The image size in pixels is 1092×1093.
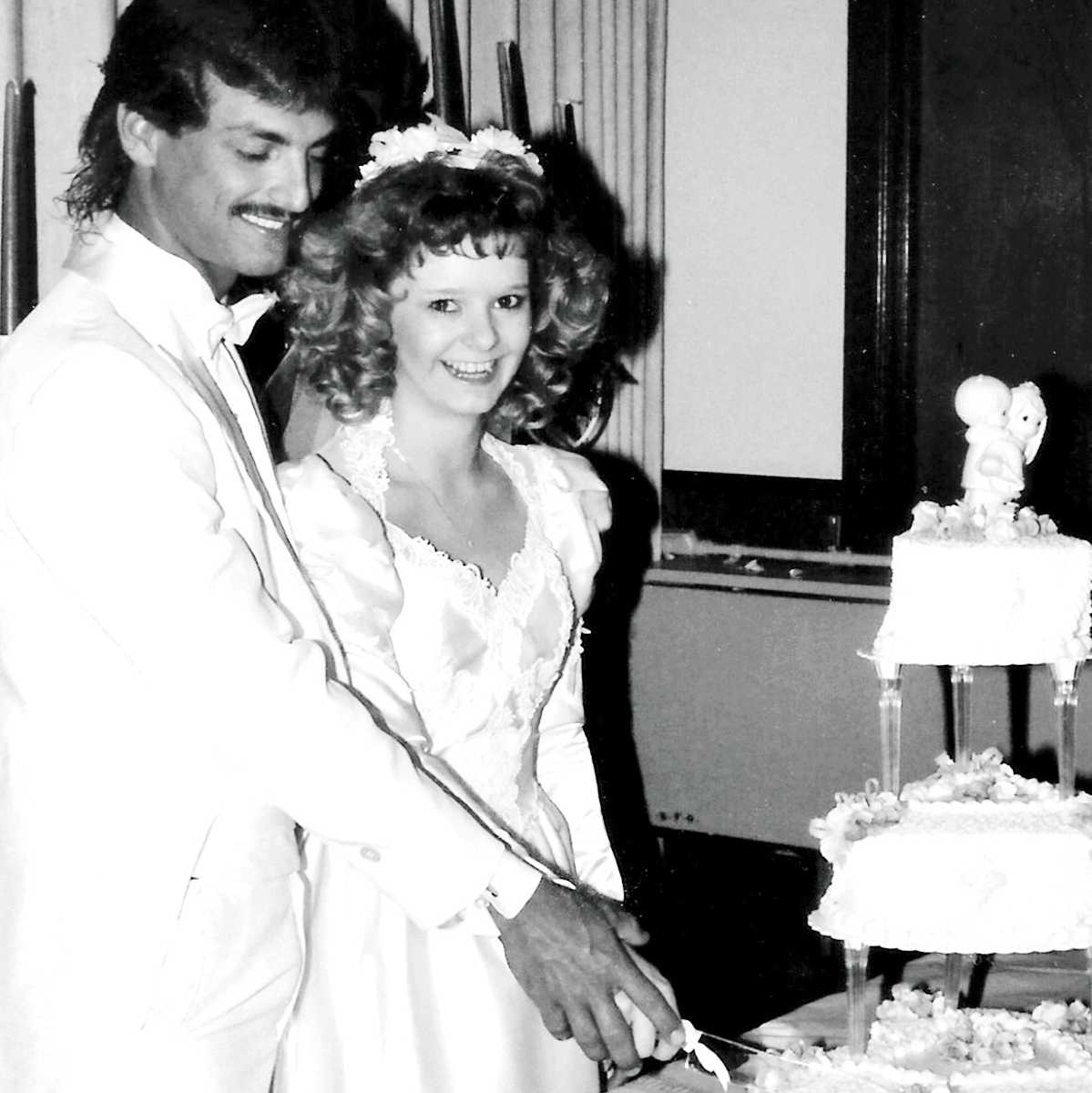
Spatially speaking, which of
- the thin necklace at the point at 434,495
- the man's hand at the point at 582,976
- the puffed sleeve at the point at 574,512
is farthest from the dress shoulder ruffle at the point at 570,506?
the man's hand at the point at 582,976

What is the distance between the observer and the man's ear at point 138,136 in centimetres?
194

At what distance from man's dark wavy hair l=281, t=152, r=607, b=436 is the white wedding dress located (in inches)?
4.0

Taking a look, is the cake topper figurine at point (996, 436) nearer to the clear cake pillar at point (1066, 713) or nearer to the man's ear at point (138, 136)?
the clear cake pillar at point (1066, 713)

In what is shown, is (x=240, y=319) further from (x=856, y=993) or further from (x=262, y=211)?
(x=856, y=993)

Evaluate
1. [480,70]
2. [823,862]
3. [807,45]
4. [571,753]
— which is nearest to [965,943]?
[571,753]

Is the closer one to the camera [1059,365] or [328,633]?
[328,633]

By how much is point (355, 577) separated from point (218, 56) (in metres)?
0.67

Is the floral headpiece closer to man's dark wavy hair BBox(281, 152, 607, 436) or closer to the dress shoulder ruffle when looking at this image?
man's dark wavy hair BBox(281, 152, 607, 436)

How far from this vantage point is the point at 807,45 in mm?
5059

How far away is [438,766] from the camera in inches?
85.7

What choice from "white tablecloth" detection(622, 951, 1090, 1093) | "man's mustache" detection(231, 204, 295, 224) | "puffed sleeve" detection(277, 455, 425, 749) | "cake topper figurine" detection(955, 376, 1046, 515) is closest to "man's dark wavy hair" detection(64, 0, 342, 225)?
"man's mustache" detection(231, 204, 295, 224)

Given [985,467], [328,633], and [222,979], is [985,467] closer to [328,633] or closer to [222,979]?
[328,633]

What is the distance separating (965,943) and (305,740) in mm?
1256

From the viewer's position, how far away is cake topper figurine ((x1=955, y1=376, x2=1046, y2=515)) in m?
2.53
